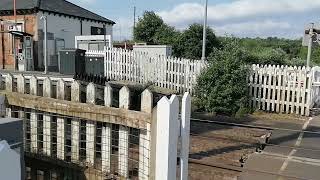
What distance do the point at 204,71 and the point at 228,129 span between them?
14.4 feet

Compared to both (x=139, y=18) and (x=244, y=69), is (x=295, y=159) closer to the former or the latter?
(x=244, y=69)

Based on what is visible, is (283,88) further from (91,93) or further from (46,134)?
(91,93)

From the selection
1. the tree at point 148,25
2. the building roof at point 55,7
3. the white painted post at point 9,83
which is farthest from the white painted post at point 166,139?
the tree at point 148,25

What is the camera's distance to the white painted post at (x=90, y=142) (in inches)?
185

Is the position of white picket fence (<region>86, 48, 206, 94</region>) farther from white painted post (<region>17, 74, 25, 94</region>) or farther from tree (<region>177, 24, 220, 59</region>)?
white painted post (<region>17, 74, 25, 94</region>)

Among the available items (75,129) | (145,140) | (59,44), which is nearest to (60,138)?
(75,129)

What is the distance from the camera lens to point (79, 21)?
88.7 ft

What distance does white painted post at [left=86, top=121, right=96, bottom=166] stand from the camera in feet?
15.4

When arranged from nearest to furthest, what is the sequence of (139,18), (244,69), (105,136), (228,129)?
(105,136) → (228,129) → (244,69) → (139,18)

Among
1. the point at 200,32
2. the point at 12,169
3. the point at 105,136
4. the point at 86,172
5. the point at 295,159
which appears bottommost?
the point at 295,159

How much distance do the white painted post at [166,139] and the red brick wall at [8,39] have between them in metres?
22.1

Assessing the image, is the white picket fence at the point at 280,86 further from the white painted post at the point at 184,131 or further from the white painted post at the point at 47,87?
the white painted post at the point at 184,131

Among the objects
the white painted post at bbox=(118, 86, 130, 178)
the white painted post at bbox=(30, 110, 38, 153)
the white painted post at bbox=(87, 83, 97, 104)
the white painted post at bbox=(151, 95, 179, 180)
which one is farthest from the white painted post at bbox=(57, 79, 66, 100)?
the white painted post at bbox=(151, 95, 179, 180)

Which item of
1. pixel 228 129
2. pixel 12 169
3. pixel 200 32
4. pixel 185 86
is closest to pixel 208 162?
pixel 228 129
